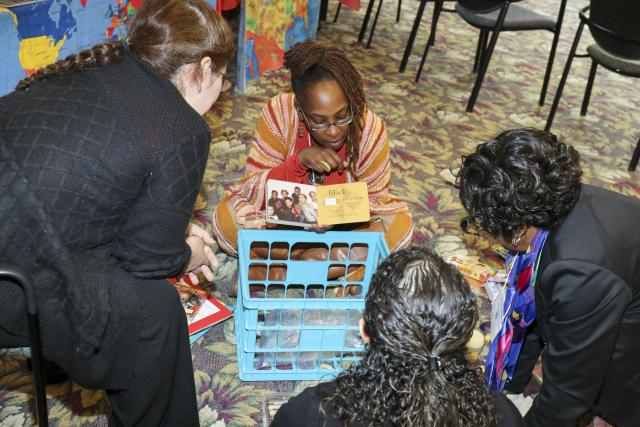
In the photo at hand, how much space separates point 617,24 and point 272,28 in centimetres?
199

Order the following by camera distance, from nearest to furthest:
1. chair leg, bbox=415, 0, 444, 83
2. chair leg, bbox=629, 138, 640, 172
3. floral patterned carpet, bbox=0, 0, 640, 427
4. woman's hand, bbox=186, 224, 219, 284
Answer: woman's hand, bbox=186, 224, 219, 284, floral patterned carpet, bbox=0, 0, 640, 427, chair leg, bbox=629, 138, 640, 172, chair leg, bbox=415, 0, 444, 83

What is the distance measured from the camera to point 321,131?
2092mm

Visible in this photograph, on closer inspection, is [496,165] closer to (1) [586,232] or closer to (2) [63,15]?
(1) [586,232]

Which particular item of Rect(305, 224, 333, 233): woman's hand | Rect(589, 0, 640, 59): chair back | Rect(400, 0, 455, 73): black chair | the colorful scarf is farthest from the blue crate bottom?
Rect(400, 0, 455, 73): black chair

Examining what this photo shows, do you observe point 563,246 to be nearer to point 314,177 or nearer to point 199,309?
point 314,177

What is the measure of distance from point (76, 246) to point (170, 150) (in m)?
0.28

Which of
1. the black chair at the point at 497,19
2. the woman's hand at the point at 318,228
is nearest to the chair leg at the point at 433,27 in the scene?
the black chair at the point at 497,19

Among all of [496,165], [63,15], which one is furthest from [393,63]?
[496,165]

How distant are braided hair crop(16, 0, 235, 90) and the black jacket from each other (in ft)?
0.12

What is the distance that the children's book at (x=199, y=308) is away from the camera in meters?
2.11

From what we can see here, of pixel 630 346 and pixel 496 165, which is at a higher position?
pixel 496 165

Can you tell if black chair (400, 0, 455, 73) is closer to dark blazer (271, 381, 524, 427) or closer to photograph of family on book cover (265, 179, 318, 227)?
photograph of family on book cover (265, 179, 318, 227)

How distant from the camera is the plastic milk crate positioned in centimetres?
179

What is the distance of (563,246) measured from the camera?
4.73ft
